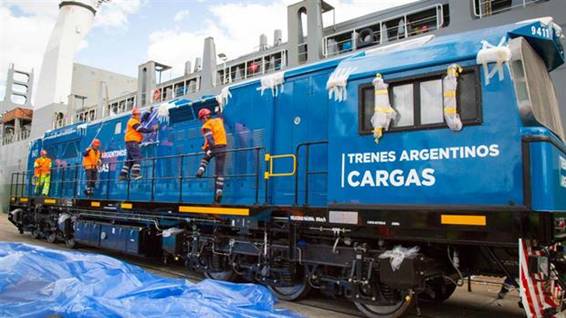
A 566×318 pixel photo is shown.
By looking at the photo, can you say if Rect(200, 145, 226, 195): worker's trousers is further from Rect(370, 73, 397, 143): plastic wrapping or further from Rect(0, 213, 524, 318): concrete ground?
Rect(370, 73, 397, 143): plastic wrapping

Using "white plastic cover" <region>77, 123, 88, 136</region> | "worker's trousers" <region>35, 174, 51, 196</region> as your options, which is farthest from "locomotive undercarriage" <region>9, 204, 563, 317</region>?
"worker's trousers" <region>35, 174, 51, 196</region>

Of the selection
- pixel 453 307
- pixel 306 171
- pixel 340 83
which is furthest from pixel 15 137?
pixel 453 307

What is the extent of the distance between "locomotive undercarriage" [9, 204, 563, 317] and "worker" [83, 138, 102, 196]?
308 centimetres

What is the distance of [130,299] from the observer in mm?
5258

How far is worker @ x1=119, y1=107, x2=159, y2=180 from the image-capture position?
10664 millimetres

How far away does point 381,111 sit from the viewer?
218 inches

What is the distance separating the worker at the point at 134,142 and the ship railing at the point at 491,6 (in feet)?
32.7

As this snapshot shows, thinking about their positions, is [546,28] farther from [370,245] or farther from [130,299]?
[130,299]

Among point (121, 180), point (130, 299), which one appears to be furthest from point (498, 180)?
point (121, 180)

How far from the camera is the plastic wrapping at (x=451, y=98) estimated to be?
500 cm

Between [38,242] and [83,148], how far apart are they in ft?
12.5

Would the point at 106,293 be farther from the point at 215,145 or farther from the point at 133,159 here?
the point at 133,159

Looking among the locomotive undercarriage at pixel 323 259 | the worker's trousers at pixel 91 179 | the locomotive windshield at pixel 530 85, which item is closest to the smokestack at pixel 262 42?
the worker's trousers at pixel 91 179

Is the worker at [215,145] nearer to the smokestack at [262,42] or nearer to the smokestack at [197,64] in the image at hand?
the smokestack at [262,42]
